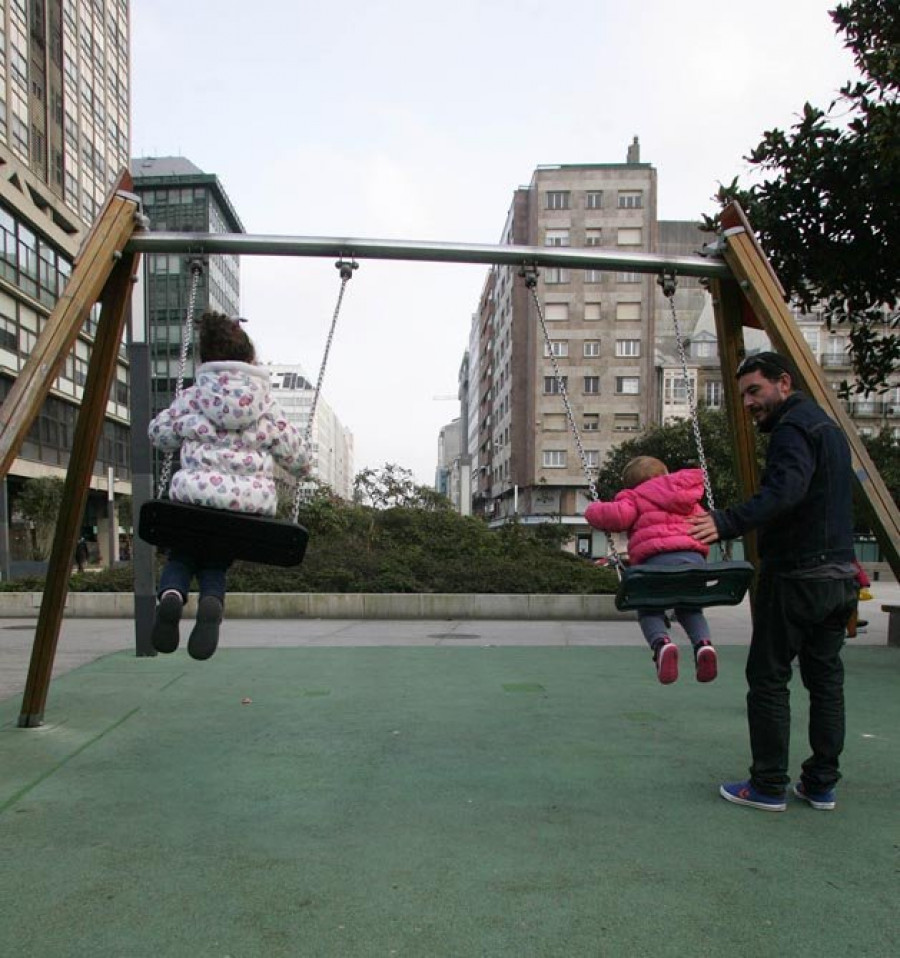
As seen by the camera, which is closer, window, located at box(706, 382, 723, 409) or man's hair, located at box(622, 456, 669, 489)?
man's hair, located at box(622, 456, 669, 489)

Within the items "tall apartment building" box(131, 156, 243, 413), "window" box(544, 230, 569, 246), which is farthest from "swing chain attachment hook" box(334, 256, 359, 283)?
"tall apartment building" box(131, 156, 243, 413)

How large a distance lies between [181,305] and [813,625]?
218ft

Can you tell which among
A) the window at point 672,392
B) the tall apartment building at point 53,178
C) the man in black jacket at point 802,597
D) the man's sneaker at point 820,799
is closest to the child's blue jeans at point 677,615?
the man in black jacket at point 802,597

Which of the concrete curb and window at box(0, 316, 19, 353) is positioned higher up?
window at box(0, 316, 19, 353)

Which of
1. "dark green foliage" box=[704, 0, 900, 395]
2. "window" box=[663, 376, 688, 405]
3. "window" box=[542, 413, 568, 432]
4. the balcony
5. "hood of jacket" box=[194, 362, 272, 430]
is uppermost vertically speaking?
the balcony

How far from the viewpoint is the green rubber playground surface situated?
258 centimetres

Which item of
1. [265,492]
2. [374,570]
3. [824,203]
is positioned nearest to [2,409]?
[265,492]

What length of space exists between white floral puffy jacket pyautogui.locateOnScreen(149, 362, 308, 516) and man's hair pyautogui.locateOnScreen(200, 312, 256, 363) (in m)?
0.10

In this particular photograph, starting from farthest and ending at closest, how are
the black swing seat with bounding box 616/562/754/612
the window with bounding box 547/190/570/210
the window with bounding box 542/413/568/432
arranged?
the window with bounding box 542/413/568/432 < the window with bounding box 547/190/570/210 < the black swing seat with bounding box 616/562/754/612

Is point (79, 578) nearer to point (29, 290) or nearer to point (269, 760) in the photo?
point (269, 760)

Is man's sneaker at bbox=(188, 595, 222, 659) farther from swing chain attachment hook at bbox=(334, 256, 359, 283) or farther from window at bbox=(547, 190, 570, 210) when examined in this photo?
window at bbox=(547, 190, 570, 210)

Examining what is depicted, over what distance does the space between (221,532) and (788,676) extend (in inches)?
104

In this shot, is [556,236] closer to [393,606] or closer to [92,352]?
[393,606]

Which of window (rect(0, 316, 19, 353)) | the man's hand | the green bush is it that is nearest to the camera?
the man's hand
